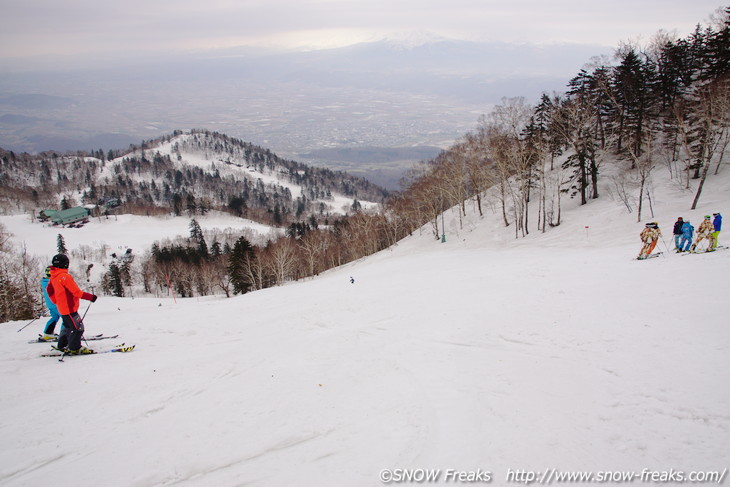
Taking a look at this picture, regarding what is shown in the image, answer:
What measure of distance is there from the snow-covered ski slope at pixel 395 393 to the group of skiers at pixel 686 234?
3515mm

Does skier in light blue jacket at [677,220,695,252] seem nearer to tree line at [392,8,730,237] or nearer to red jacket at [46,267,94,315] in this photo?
tree line at [392,8,730,237]

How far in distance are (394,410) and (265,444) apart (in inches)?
97.5

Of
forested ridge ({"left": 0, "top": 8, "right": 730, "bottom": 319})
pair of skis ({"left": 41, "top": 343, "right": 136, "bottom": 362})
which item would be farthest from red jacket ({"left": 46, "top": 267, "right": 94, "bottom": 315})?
forested ridge ({"left": 0, "top": 8, "right": 730, "bottom": 319})

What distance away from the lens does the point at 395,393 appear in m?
7.84

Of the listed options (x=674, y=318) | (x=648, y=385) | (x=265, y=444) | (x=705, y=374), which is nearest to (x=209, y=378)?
(x=265, y=444)

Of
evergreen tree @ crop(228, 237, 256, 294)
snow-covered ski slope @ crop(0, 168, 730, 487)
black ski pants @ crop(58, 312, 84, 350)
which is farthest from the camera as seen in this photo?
evergreen tree @ crop(228, 237, 256, 294)

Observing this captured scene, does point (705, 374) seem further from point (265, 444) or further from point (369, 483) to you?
point (265, 444)

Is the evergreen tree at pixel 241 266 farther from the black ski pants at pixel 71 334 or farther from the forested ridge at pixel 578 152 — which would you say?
the black ski pants at pixel 71 334

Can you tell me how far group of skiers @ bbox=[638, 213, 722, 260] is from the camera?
1669cm

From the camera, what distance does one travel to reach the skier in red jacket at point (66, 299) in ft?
32.2

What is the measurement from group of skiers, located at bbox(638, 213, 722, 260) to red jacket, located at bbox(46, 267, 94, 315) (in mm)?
22839

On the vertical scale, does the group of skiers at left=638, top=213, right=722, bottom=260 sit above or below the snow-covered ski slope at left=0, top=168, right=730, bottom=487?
above

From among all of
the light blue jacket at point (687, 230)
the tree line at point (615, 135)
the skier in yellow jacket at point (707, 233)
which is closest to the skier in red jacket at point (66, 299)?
the light blue jacket at point (687, 230)

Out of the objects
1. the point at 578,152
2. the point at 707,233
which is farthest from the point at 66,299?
the point at 578,152
